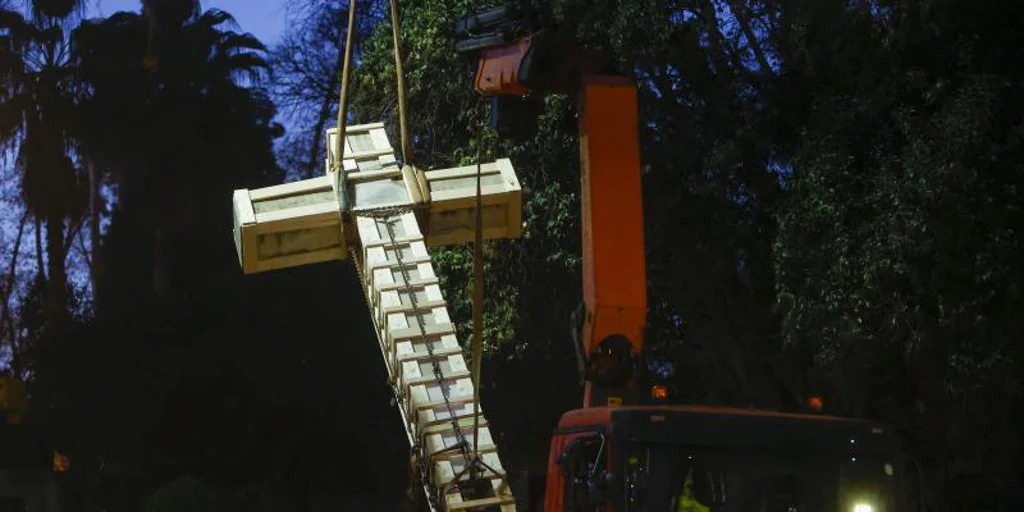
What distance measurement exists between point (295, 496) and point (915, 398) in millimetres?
17611

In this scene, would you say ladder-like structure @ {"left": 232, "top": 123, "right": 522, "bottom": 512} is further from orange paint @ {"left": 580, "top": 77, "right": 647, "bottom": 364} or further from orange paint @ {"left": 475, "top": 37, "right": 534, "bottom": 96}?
orange paint @ {"left": 580, "top": 77, "right": 647, "bottom": 364}

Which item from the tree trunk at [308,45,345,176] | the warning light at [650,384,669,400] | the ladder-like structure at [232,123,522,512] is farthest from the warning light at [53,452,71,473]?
the warning light at [650,384,669,400]

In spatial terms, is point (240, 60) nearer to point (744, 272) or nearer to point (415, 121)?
point (415, 121)

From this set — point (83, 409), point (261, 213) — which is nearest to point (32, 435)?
point (83, 409)

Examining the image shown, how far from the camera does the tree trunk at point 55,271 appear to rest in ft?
120

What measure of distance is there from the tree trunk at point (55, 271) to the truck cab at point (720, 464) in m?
29.5

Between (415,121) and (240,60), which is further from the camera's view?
(240,60)

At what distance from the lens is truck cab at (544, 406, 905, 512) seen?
8484 mm

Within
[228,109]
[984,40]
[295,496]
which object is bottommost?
[295,496]

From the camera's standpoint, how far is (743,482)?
8586 millimetres

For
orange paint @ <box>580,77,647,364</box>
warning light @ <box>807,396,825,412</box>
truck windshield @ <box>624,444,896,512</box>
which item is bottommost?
truck windshield @ <box>624,444,896,512</box>

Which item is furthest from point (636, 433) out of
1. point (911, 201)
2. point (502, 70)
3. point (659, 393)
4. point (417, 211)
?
point (911, 201)

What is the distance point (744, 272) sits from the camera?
17641 mm

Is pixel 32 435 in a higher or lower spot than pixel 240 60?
lower
